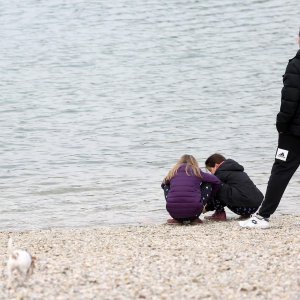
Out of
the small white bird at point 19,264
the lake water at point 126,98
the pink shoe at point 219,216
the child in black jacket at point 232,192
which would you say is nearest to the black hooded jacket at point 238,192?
the child in black jacket at point 232,192

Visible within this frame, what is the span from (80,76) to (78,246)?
23.5 m

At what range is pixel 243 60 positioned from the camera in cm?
3428

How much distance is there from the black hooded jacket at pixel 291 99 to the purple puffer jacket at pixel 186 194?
1763 millimetres

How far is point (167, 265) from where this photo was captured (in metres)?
7.57

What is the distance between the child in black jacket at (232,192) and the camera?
11.0 meters

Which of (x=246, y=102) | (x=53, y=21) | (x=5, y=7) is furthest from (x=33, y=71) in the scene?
→ (x=5, y=7)

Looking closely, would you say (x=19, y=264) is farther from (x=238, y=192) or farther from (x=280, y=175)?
(x=238, y=192)

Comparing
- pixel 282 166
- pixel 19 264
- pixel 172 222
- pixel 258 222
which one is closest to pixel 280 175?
pixel 282 166

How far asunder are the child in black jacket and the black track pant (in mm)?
1142

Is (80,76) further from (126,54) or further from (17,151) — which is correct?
(17,151)

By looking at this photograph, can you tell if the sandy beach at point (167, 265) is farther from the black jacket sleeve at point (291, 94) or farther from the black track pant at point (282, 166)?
the black jacket sleeve at point (291, 94)

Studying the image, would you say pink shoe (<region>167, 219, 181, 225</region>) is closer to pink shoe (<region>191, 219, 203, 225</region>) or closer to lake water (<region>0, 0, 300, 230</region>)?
pink shoe (<region>191, 219, 203, 225</region>)

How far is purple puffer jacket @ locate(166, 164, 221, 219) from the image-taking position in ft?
35.1

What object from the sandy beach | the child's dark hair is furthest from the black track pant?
the child's dark hair
